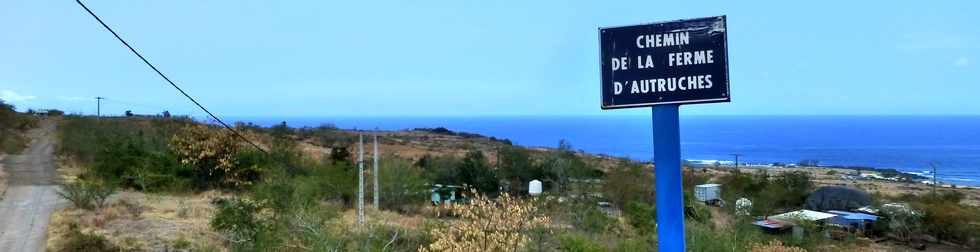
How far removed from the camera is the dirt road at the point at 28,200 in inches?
682

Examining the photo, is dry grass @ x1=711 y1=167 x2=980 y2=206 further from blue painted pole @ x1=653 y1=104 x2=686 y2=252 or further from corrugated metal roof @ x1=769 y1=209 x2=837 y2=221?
blue painted pole @ x1=653 y1=104 x2=686 y2=252

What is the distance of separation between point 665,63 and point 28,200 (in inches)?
944

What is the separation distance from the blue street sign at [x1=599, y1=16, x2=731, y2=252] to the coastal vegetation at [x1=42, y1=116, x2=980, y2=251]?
3342 mm

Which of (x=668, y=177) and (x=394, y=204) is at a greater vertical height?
(x=668, y=177)

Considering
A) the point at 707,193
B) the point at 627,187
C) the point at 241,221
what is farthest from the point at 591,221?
the point at 707,193

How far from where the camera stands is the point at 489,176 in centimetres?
3488

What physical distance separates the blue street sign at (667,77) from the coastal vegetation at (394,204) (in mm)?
3342

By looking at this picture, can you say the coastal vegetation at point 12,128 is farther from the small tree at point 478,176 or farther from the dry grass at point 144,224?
the small tree at point 478,176

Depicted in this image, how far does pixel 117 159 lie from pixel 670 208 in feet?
93.4

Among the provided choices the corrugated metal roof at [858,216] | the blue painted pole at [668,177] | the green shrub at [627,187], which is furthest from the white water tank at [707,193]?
the blue painted pole at [668,177]

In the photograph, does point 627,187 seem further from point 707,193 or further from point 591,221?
point 591,221

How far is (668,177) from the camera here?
6.52 meters

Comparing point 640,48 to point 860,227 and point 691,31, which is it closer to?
point 691,31

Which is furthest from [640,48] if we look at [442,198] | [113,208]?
[442,198]
